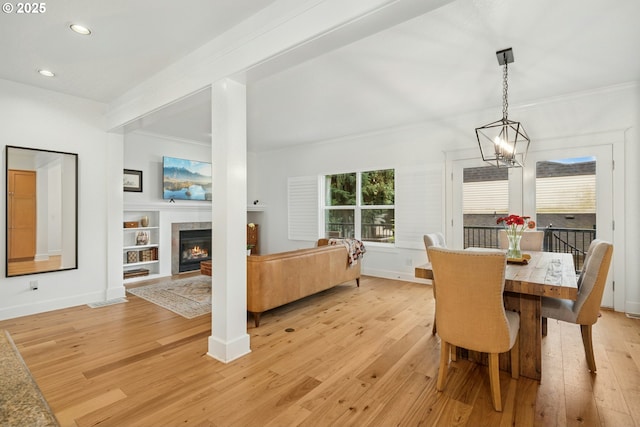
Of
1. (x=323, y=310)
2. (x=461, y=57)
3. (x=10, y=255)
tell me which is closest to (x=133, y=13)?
(x=461, y=57)

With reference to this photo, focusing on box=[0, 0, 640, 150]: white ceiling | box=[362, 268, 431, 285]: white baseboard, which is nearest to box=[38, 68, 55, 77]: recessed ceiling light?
box=[0, 0, 640, 150]: white ceiling

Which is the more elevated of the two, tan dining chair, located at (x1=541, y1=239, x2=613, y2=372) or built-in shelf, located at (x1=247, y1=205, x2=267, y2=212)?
built-in shelf, located at (x1=247, y1=205, x2=267, y2=212)

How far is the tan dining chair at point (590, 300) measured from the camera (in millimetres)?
2162

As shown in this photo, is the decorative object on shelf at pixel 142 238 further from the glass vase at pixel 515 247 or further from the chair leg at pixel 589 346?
the chair leg at pixel 589 346

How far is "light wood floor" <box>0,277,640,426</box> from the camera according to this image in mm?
1841

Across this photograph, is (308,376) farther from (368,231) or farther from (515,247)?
(368,231)

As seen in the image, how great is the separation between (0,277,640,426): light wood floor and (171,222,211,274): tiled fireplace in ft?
8.04

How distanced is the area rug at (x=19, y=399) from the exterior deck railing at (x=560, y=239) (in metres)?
4.82

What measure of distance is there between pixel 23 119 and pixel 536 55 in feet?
17.8

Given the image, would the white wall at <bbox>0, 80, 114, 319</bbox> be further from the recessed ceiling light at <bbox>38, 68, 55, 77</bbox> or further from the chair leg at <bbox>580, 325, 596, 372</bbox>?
the chair leg at <bbox>580, 325, 596, 372</bbox>

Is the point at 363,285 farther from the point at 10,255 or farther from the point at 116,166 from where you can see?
the point at 10,255

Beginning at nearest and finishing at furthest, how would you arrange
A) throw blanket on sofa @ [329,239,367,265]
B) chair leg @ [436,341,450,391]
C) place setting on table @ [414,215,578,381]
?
1. place setting on table @ [414,215,578,381]
2. chair leg @ [436,341,450,391]
3. throw blanket on sofa @ [329,239,367,265]

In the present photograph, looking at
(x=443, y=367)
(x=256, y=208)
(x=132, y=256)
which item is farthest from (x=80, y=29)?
(x=256, y=208)

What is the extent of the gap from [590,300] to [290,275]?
2.63 meters
